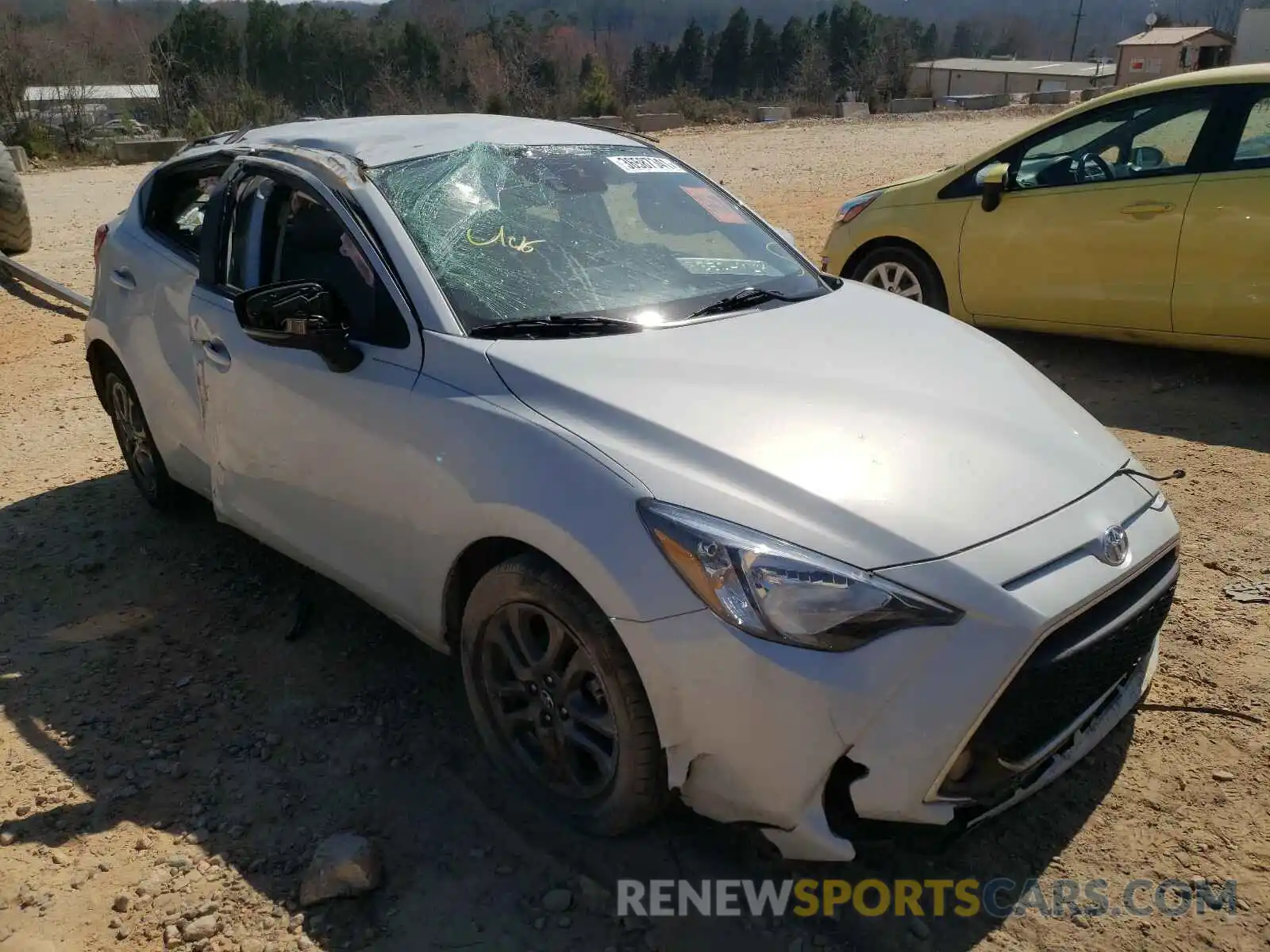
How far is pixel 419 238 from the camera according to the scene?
3.09 meters

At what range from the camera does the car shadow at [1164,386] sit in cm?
519

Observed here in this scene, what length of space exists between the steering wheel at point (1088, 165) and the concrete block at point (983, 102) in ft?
108

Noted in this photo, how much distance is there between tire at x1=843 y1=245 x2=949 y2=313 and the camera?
6.55 m

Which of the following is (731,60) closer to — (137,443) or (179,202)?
(179,202)

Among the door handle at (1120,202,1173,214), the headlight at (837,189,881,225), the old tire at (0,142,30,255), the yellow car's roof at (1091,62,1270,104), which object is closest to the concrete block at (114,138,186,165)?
the old tire at (0,142,30,255)

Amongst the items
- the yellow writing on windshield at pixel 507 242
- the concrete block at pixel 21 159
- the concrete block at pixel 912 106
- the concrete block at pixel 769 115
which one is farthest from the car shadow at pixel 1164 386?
the concrete block at pixel 912 106

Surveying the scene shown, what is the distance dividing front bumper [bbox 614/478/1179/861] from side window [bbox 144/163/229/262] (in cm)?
294

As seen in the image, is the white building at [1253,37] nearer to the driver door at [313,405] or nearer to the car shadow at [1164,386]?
the car shadow at [1164,386]

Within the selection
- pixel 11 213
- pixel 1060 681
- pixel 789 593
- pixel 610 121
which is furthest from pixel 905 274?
pixel 610 121

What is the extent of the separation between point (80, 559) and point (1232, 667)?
4.32 m

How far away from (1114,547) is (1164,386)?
382cm

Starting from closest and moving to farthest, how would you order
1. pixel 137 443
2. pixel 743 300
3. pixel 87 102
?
pixel 743 300 < pixel 137 443 < pixel 87 102

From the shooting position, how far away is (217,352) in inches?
142

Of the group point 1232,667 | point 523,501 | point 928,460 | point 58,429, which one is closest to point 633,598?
point 523,501
